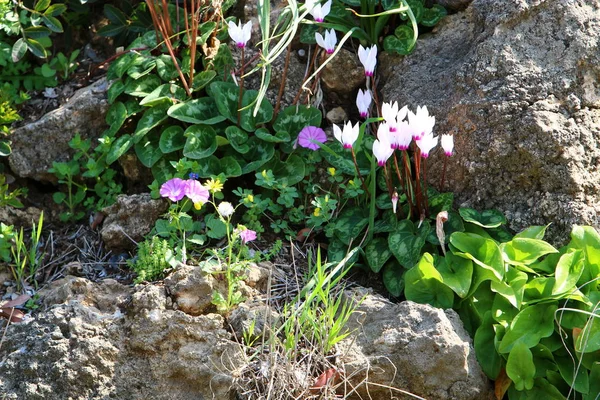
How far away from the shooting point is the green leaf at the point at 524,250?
270 cm

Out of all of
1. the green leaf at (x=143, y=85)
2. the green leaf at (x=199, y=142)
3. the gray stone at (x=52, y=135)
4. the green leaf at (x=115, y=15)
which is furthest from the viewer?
the green leaf at (x=115, y=15)

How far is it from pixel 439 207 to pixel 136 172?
1382mm

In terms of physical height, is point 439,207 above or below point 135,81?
below

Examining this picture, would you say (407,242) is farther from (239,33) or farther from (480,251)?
(239,33)

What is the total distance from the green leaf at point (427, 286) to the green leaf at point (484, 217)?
12.7 inches

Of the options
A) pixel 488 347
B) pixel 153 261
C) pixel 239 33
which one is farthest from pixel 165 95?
pixel 488 347

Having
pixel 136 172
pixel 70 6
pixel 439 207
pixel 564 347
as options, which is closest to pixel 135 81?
pixel 136 172

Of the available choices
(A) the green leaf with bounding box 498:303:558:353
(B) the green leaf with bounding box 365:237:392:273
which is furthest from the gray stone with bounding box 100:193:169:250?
(A) the green leaf with bounding box 498:303:558:353

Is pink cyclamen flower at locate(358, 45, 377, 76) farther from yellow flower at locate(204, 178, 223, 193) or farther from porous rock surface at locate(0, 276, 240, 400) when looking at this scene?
porous rock surface at locate(0, 276, 240, 400)

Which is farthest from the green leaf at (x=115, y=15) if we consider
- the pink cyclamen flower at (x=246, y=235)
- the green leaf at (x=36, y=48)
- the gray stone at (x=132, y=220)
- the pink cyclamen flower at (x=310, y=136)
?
the pink cyclamen flower at (x=246, y=235)

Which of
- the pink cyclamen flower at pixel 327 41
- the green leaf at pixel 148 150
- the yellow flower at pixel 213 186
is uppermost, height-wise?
the pink cyclamen flower at pixel 327 41

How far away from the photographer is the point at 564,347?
8.53ft

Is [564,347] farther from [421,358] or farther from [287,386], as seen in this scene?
[287,386]

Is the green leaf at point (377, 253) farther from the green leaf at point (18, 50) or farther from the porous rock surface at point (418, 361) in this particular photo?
the green leaf at point (18, 50)
